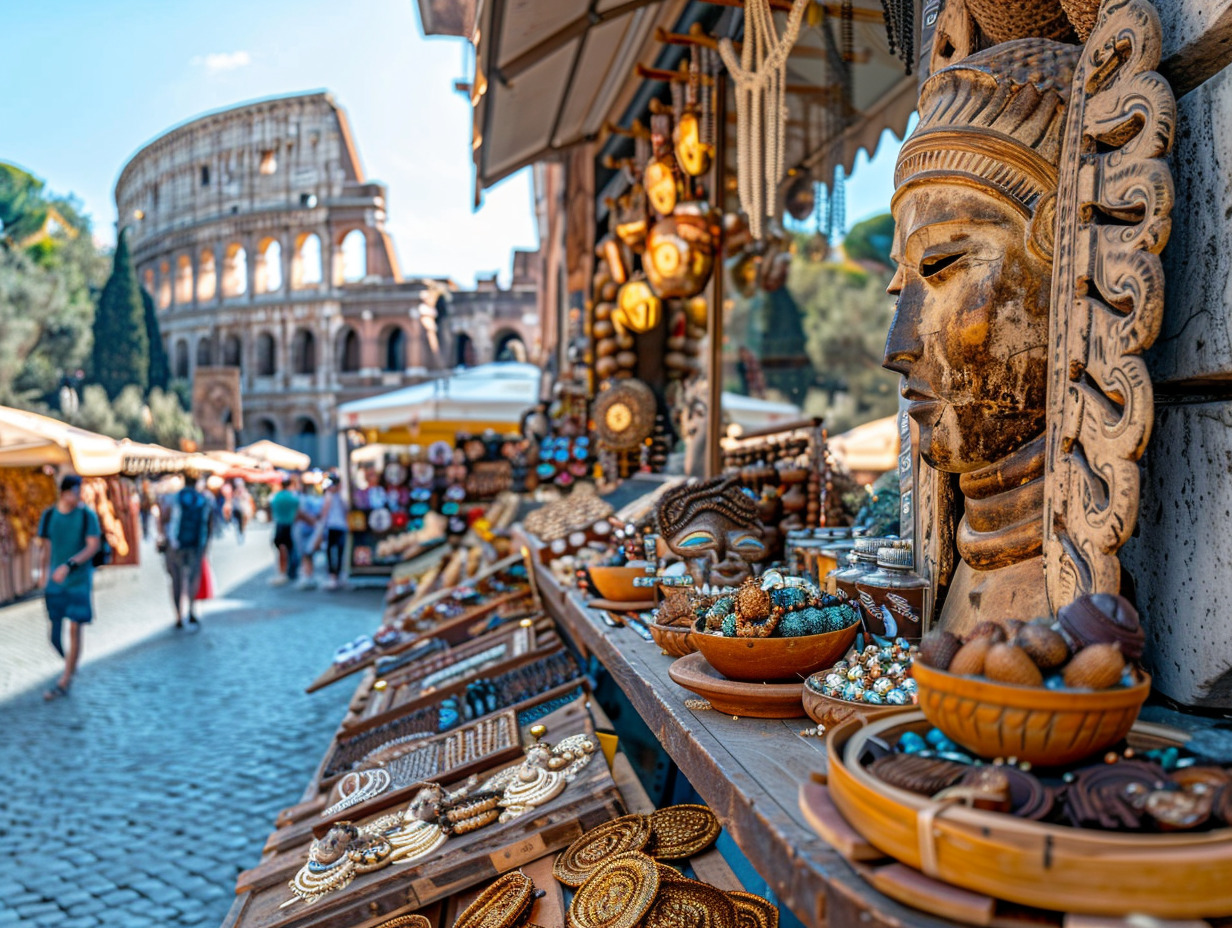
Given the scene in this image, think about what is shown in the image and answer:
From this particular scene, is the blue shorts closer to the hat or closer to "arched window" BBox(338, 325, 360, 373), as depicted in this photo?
the hat

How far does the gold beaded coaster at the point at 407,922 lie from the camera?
168 centimetres

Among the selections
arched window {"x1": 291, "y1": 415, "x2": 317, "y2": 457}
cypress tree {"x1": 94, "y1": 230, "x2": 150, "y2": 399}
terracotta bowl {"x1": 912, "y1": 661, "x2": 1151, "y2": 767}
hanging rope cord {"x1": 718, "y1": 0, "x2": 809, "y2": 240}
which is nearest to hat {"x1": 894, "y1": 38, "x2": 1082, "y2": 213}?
terracotta bowl {"x1": 912, "y1": 661, "x2": 1151, "y2": 767}

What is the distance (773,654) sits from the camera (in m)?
1.36

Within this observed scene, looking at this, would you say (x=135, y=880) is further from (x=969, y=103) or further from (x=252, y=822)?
(x=969, y=103)

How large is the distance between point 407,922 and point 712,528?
3.67 feet

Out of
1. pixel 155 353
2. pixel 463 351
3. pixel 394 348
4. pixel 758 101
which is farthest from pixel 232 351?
pixel 758 101

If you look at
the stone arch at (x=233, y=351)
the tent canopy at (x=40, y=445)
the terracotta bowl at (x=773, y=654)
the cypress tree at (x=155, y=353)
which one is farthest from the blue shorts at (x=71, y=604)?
the stone arch at (x=233, y=351)

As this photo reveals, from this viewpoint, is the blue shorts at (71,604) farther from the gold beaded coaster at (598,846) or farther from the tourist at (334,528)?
the gold beaded coaster at (598,846)

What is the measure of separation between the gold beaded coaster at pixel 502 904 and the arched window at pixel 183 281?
37241 millimetres

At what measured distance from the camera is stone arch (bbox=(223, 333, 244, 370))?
3275cm

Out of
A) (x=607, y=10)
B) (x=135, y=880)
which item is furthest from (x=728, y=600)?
(x=607, y=10)

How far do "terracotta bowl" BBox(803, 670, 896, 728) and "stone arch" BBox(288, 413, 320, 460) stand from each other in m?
32.6

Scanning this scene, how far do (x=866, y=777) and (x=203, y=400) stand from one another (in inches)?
1268

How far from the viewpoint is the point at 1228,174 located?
3.60 ft
